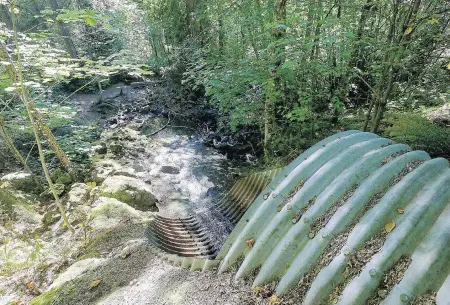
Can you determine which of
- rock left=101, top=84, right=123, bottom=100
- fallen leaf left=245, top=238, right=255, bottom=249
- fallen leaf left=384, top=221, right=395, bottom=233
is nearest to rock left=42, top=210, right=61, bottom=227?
fallen leaf left=245, top=238, right=255, bottom=249

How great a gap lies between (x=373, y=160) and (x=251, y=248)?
4.76 feet

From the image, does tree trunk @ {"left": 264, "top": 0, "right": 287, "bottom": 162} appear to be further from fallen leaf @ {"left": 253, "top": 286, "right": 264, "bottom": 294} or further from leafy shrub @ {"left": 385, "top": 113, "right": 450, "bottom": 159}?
→ fallen leaf @ {"left": 253, "top": 286, "right": 264, "bottom": 294}

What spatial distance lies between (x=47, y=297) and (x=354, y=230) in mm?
3101

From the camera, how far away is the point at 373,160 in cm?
259

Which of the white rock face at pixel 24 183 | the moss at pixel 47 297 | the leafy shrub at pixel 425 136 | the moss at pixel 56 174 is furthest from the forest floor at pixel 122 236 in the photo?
the leafy shrub at pixel 425 136

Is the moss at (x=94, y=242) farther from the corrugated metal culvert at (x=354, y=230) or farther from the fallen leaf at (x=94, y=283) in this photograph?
the corrugated metal culvert at (x=354, y=230)

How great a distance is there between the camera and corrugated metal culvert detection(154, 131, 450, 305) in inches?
67.3

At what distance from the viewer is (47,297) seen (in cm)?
283

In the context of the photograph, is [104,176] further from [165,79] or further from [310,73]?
[165,79]

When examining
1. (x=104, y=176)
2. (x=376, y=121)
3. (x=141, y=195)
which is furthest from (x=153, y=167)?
(x=376, y=121)

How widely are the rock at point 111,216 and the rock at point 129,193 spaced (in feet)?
2.54

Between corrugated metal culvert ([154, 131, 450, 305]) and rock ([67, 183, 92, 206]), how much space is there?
4014 mm

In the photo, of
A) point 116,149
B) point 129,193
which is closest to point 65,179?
point 129,193

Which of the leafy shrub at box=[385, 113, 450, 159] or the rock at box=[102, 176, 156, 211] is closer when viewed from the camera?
the leafy shrub at box=[385, 113, 450, 159]
